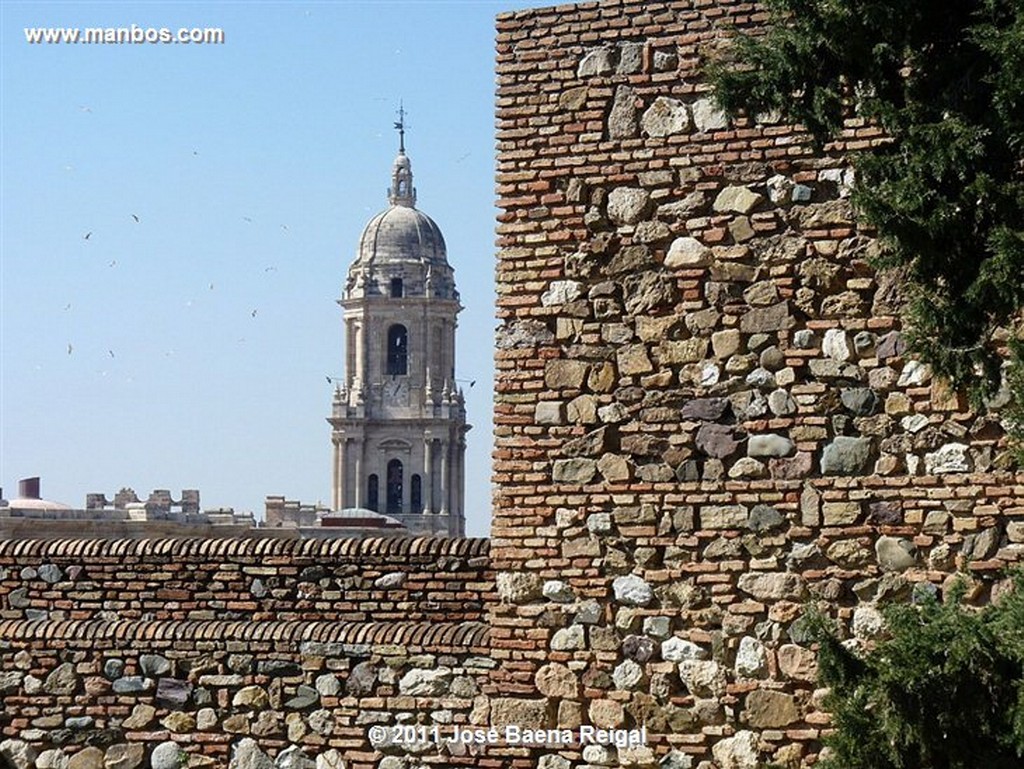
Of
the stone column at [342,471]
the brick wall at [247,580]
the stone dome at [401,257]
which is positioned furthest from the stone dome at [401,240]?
the brick wall at [247,580]

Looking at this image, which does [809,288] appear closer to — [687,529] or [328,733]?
[687,529]

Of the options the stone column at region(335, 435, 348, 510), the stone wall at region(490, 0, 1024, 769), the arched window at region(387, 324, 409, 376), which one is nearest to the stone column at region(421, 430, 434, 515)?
the arched window at region(387, 324, 409, 376)

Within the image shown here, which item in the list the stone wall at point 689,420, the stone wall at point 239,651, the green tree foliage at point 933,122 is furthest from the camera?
the stone wall at point 239,651

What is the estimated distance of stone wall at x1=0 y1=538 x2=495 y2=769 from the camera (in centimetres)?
1127

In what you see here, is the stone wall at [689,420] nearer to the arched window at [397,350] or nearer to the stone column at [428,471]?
the stone column at [428,471]

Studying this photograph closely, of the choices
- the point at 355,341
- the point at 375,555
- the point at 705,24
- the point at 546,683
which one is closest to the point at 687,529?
the point at 546,683

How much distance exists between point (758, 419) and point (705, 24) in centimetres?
203

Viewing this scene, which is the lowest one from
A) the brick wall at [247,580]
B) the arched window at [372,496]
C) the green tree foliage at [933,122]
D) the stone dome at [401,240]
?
the brick wall at [247,580]

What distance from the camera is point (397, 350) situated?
414 feet

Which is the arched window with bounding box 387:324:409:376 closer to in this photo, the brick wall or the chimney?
the chimney

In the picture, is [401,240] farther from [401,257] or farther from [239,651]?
[239,651]

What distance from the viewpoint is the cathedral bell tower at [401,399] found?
403ft

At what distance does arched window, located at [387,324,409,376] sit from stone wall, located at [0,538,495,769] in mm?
112462

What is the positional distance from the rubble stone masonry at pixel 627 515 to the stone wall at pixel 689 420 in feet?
0.04
